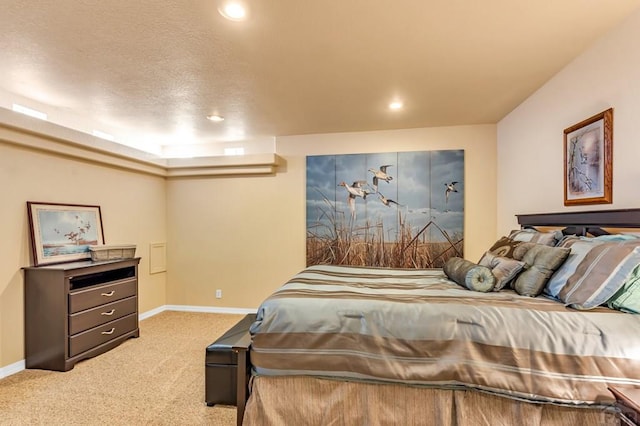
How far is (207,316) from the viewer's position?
423 centimetres

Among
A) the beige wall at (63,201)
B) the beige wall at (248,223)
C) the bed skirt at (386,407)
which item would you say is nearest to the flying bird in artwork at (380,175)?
the beige wall at (248,223)

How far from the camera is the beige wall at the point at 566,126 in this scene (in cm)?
A: 184

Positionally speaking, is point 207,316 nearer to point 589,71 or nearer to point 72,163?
point 72,163

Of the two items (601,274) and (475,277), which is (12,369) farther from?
(601,274)

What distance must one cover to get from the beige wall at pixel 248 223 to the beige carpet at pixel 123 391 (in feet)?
4.07

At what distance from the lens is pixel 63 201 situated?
10.3 ft

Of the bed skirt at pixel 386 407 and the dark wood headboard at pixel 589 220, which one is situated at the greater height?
the dark wood headboard at pixel 589 220

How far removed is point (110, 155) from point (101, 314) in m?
1.82

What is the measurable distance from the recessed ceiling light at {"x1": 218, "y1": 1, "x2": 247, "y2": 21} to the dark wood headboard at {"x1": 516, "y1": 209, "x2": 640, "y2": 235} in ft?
8.47

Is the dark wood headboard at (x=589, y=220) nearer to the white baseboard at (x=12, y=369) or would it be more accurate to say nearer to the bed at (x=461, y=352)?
the bed at (x=461, y=352)

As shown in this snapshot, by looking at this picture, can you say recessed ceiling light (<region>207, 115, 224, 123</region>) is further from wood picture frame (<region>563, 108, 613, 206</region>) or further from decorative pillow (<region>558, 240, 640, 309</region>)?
decorative pillow (<region>558, 240, 640, 309</region>)

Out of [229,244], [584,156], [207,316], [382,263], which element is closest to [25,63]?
[229,244]

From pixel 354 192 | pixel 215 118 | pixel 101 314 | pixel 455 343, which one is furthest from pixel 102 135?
pixel 455 343

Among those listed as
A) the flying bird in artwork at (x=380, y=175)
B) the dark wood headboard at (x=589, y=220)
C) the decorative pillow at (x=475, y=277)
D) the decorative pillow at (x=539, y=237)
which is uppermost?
the flying bird in artwork at (x=380, y=175)
